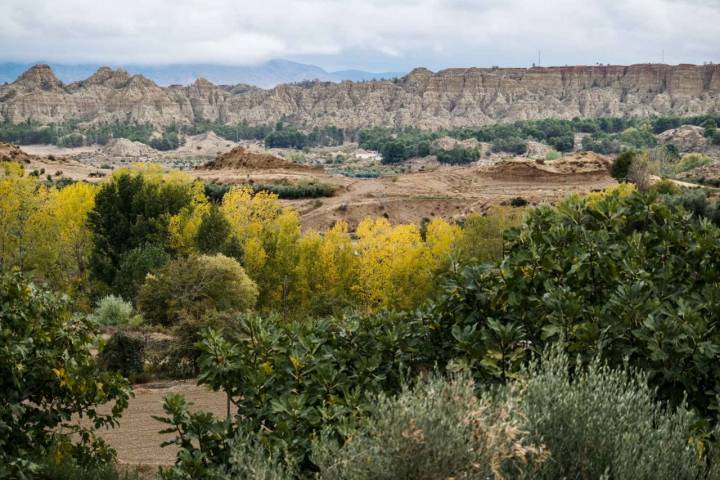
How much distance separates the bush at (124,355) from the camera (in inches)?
1065

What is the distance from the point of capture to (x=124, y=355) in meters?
27.6

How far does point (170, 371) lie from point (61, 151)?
6809 inches

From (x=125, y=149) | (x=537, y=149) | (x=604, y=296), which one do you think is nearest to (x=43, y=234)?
(x=604, y=296)

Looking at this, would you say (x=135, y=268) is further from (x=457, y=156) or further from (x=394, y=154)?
(x=394, y=154)

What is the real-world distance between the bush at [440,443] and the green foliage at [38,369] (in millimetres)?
4689

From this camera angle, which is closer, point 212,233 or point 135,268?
point 135,268

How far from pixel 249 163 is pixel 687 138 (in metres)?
99.2

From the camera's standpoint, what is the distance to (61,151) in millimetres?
186750

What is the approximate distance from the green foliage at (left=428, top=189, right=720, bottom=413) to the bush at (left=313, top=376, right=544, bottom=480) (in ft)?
6.21

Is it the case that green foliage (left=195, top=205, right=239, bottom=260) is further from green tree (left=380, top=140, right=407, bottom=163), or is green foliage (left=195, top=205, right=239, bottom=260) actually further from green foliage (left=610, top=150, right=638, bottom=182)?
green tree (left=380, top=140, right=407, bottom=163)

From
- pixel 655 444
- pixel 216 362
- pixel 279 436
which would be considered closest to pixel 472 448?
pixel 655 444

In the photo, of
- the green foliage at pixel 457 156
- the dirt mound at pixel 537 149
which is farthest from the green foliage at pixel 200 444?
the dirt mound at pixel 537 149

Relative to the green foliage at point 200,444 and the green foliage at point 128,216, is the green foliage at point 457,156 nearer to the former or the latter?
the green foliage at point 128,216

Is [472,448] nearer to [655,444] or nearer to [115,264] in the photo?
[655,444]
